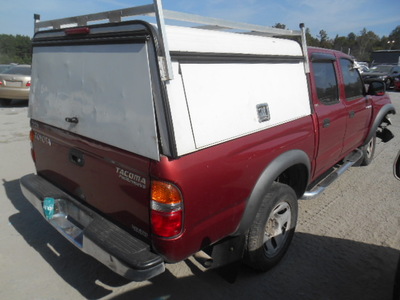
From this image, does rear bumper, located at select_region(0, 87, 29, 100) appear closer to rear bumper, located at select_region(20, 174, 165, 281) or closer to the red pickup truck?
the red pickup truck

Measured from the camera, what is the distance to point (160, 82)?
1.78 m

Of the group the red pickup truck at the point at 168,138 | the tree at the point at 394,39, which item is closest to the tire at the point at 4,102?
the red pickup truck at the point at 168,138

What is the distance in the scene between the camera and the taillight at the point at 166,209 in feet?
6.09

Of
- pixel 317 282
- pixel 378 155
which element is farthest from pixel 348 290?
pixel 378 155

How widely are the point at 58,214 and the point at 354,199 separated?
369 cm

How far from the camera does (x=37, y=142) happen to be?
10.1 ft

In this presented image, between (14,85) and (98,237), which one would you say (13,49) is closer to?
(14,85)

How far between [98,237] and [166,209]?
615 millimetres

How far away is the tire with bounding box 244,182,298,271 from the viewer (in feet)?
8.45

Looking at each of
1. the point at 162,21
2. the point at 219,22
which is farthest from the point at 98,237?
the point at 219,22

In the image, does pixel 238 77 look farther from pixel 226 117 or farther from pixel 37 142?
pixel 37 142

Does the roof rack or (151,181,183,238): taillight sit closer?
the roof rack

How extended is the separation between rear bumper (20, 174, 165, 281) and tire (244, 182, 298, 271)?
917 mm

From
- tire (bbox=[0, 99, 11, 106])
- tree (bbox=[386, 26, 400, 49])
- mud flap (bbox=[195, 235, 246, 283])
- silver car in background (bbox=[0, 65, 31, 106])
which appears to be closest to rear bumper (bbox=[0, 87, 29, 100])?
silver car in background (bbox=[0, 65, 31, 106])
